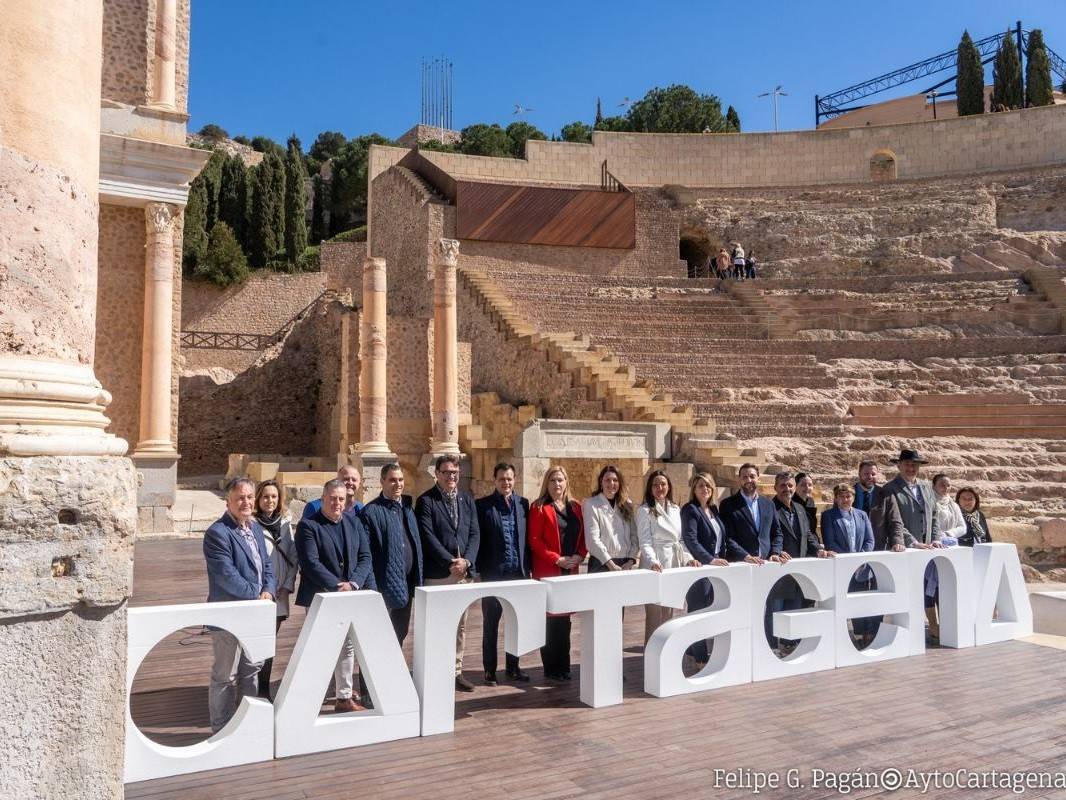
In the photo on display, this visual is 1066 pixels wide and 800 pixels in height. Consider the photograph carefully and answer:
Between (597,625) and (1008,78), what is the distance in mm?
42520

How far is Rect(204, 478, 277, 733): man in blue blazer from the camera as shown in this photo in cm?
430

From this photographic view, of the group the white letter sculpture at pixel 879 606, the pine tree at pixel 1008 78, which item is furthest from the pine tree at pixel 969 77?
the white letter sculpture at pixel 879 606

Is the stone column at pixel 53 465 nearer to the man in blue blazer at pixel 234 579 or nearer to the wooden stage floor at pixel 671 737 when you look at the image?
the wooden stage floor at pixel 671 737

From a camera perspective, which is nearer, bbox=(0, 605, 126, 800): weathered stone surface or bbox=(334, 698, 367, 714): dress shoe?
bbox=(0, 605, 126, 800): weathered stone surface

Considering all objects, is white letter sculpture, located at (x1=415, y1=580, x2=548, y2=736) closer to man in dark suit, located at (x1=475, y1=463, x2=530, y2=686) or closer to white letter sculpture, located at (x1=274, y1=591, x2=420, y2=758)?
white letter sculpture, located at (x1=274, y1=591, x2=420, y2=758)

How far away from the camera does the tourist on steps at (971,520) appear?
24.1 ft

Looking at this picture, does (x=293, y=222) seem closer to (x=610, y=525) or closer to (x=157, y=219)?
(x=157, y=219)

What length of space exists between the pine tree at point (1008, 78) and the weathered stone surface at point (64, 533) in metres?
43.6

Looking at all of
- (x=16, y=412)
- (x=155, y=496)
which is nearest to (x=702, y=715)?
(x=16, y=412)

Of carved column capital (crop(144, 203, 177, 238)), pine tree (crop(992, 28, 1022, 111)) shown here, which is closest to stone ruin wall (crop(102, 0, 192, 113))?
carved column capital (crop(144, 203, 177, 238))

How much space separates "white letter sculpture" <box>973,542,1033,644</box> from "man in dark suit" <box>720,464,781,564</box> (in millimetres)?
1654

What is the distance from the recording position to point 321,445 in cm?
2597

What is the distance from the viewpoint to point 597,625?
4.91 meters

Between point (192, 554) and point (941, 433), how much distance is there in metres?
Result: 10.9
